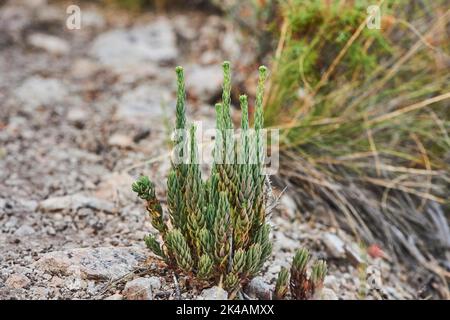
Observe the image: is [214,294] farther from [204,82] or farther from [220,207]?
[204,82]

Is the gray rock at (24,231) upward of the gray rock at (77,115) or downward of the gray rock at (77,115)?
downward

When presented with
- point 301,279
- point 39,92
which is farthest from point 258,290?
point 39,92

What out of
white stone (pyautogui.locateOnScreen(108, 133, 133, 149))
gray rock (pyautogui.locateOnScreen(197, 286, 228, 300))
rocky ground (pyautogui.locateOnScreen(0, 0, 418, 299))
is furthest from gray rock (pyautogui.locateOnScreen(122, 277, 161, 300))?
white stone (pyautogui.locateOnScreen(108, 133, 133, 149))

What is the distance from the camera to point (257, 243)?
6.15ft

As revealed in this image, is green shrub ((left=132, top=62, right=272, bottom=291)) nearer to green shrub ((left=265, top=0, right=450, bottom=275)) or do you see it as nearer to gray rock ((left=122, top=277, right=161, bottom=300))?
gray rock ((left=122, top=277, right=161, bottom=300))

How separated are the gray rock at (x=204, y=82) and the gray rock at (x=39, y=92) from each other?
2.48ft

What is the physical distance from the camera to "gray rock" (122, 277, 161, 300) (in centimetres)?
188

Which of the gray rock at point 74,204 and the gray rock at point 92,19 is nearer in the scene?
the gray rock at point 74,204

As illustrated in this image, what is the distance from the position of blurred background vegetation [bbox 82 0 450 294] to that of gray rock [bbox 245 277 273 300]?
0.80 metres

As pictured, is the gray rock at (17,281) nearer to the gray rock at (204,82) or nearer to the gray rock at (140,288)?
the gray rock at (140,288)

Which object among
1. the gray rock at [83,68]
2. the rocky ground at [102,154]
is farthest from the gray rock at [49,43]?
the gray rock at [83,68]

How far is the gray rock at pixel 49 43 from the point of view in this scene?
162 inches

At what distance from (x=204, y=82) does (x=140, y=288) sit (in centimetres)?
191

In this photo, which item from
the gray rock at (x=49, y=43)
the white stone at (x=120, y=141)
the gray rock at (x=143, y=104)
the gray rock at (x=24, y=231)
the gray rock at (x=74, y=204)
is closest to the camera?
the gray rock at (x=24, y=231)
